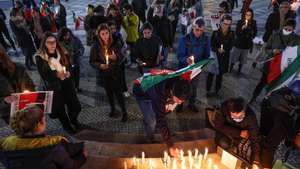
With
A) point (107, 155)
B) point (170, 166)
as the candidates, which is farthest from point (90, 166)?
point (170, 166)

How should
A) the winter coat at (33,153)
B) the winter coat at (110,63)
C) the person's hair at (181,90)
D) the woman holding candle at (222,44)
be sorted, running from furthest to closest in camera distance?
the woman holding candle at (222,44), the winter coat at (110,63), the person's hair at (181,90), the winter coat at (33,153)

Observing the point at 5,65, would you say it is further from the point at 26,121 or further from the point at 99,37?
the point at 26,121

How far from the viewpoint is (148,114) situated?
4824 mm

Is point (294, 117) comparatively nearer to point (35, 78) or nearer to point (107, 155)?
point (107, 155)

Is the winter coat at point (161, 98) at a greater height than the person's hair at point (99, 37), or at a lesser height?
lesser

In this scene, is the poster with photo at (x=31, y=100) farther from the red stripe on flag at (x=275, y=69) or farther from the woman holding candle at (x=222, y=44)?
the woman holding candle at (x=222, y=44)

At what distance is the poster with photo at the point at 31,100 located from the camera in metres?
4.25

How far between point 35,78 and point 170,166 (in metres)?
5.20

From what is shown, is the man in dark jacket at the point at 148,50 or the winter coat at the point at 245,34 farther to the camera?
the winter coat at the point at 245,34

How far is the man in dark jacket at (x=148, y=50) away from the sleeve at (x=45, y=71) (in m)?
1.81

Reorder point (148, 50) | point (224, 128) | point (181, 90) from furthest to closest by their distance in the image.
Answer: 1. point (148, 50)
2. point (224, 128)
3. point (181, 90)

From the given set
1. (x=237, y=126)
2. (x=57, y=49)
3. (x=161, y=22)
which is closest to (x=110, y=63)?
(x=57, y=49)

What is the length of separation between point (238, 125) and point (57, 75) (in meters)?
3.00

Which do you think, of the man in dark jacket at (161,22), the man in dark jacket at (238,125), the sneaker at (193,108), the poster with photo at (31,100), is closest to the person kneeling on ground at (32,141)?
the poster with photo at (31,100)
